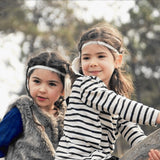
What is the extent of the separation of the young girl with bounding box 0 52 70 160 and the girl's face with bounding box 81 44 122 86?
66cm

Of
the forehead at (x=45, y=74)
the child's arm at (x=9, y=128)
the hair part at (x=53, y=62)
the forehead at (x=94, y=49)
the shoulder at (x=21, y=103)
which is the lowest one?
the child's arm at (x=9, y=128)

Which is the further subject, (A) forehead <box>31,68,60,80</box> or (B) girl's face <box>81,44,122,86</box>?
(A) forehead <box>31,68,60,80</box>

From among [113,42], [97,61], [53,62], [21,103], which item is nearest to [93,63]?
[97,61]

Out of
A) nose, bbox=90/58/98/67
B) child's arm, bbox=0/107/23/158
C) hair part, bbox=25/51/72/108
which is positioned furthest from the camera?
hair part, bbox=25/51/72/108

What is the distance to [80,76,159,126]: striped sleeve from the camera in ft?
7.16

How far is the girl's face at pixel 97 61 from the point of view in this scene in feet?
8.57

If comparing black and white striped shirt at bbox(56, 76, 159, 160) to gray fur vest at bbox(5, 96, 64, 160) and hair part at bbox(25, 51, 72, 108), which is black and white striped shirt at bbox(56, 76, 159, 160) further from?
hair part at bbox(25, 51, 72, 108)

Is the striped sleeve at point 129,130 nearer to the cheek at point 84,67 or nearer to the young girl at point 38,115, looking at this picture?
the cheek at point 84,67

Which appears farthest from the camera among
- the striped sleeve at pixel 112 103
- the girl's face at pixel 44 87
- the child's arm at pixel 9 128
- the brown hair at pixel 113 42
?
the girl's face at pixel 44 87

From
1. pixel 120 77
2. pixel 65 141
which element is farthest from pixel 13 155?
pixel 120 77

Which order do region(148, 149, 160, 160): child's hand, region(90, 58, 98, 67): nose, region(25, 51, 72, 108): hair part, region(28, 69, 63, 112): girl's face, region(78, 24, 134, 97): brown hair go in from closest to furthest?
region(148, 149, 160, 160): child's hand, region(90, 58, 98, 67): nose, region(78, 24, 134, 97): brown hair, region(28, 69, 63, 112): girl's face, region(25, 51, 72, 108): hair part

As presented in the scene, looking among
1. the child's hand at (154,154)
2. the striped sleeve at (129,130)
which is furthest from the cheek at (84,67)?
the child's hand at (154,154)

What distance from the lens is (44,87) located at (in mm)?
3240

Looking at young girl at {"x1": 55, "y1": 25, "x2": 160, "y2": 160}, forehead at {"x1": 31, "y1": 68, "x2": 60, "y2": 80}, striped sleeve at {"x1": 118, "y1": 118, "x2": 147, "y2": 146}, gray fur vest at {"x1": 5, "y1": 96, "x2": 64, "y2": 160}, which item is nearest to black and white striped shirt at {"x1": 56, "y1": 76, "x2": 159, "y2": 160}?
young girl at {"x1": 55, "y1": 25, "x2": 160, "y2": 160}
